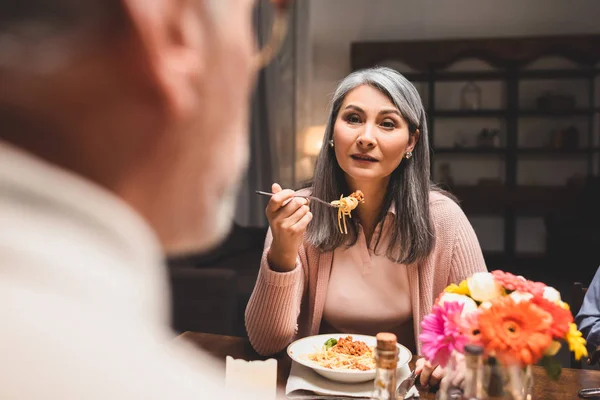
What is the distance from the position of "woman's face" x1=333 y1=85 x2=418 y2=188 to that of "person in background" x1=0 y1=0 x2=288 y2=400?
1.40 m

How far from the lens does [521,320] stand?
91 centimetres

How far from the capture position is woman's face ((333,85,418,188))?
170cm

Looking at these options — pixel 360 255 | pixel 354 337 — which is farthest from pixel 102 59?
pixel 360 255

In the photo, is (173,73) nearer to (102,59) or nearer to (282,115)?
(102,59)

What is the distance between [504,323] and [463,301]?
108mm

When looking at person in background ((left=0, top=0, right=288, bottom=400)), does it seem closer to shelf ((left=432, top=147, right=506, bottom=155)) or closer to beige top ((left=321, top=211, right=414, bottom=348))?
beige top ((left=321, top=211, right=414, bottom=348))

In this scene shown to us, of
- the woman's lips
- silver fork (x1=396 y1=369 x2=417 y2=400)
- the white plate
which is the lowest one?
silver fork (x1=396 y1=369 x2=417 y2=400)

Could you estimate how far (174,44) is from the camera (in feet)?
1.00

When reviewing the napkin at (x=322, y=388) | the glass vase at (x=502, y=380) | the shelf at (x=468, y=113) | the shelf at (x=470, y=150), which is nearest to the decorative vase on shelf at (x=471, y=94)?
the shelf at (x=468, y=113)

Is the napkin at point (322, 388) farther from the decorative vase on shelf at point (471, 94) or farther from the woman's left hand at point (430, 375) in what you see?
the decorative vase on shelf at point (471, 94)

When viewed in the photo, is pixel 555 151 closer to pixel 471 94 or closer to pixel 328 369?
pixel 471 94

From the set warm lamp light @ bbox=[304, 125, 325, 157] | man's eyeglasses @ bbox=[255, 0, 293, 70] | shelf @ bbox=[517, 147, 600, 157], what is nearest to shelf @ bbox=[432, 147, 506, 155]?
shelf @ bbox=[517, 147, 600, 157]

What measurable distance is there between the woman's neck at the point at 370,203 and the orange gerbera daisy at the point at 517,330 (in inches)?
35.7

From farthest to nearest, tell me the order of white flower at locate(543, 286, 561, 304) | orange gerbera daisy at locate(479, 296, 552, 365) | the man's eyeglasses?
white flower at locate(543, 286, 561, 304) < orange gerbera daisy at locate(479, 296, 552, 365) < the man's eyeglasses
